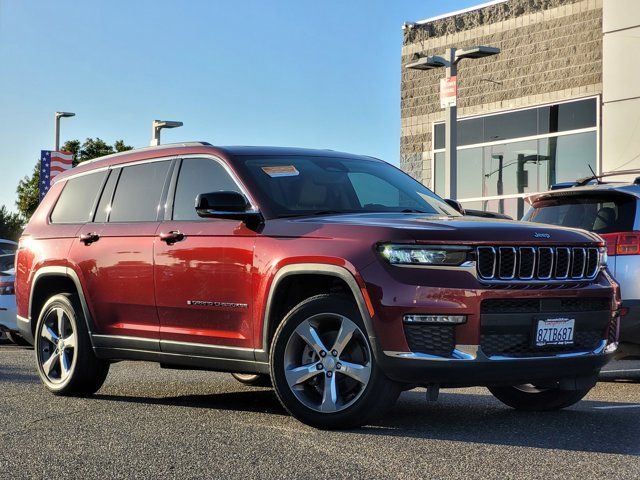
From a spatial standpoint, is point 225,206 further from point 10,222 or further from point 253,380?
point 10,222

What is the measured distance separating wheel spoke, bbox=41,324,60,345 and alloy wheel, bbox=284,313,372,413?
2902 mm

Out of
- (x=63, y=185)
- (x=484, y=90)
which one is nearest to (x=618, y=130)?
(x=484, y=90)

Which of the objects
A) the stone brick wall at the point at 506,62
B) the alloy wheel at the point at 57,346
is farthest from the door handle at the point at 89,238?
the stone brick wall at the point at 506,62

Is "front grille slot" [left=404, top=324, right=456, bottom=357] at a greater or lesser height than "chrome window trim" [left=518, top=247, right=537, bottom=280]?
lesser

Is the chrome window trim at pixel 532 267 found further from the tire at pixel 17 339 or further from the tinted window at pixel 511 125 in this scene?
the tinted window at pixel 511 125

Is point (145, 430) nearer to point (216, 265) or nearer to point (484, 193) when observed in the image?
point (216, 265)

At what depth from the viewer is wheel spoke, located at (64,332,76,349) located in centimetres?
863

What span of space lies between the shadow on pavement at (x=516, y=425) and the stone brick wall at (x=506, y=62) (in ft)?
53.0

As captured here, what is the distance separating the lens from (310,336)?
663cm

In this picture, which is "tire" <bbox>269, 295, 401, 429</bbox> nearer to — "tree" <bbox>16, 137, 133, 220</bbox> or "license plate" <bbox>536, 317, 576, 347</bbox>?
"license plate" <bbox>536, 317, 576, 347</bbox>

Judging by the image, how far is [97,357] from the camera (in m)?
8.49

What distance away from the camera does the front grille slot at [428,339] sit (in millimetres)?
6242

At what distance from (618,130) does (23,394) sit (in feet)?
52.2

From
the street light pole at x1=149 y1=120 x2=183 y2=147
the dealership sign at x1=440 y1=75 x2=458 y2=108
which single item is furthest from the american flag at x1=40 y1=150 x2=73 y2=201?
the dealership sign at x1=440 y1=75 x2=458 y2=108
